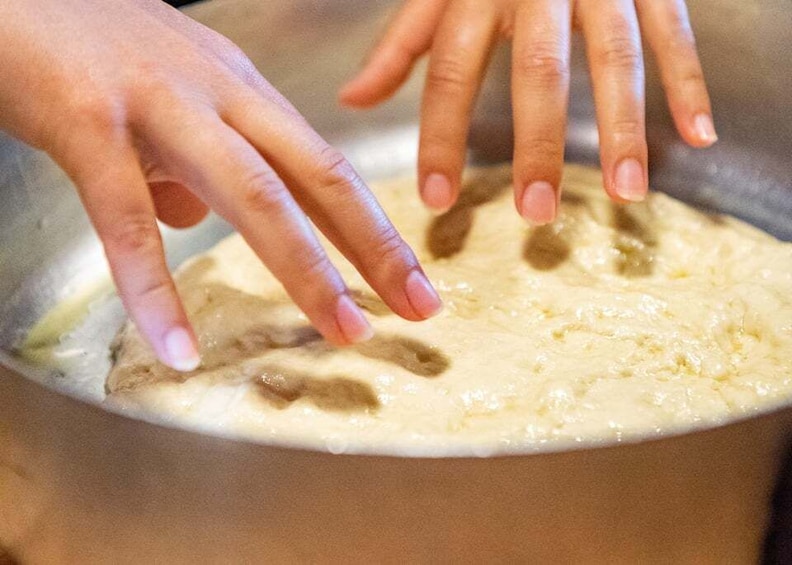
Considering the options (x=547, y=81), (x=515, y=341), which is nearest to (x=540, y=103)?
(x=547, y=81)

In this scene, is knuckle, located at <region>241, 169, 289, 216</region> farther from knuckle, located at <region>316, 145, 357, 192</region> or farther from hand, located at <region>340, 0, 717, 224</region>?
hand, located at <region>340, 0, 717, 224</region>

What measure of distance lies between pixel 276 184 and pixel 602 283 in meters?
0.37

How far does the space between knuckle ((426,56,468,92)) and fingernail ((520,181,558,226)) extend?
0.17 m

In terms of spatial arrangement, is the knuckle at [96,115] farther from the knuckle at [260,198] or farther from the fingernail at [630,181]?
the fingernail at [630,181]

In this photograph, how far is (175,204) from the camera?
Result: 2.56ft

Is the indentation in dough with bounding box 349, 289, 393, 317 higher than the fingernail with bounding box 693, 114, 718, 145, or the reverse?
the fingernail with bounding box 693, 114, 718, 145

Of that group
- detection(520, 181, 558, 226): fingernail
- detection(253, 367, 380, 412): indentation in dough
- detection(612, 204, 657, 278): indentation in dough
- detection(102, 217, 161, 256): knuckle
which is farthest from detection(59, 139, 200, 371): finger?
detection(612, 204, 657, 278): indentation in dough

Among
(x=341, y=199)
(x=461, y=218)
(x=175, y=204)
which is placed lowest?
(x=461, y=218)

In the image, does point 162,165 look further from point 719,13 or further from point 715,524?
point 719,13

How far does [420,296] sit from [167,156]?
0.20 meters

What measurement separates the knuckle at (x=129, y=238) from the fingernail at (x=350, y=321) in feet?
0.41

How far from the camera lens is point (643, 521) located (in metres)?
0.45

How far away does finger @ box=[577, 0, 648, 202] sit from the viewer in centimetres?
77

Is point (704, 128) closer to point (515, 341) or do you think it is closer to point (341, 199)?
point (515, 341)
